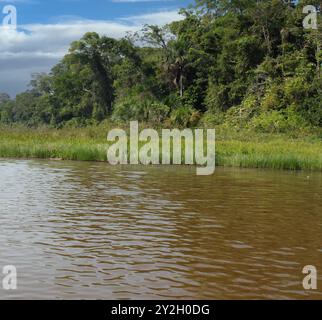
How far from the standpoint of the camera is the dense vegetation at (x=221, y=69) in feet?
113

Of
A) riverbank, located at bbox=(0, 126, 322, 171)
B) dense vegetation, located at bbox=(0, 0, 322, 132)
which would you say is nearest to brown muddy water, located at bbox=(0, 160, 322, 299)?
riverbank, located at bbox=(0, 126, 322, 171)

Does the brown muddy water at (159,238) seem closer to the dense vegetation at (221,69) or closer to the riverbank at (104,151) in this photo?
the riverbank at (104,151)

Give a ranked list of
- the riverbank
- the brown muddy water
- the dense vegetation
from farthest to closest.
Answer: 1. the dense vegetation
2. the riverbank
3. the brown muddy water

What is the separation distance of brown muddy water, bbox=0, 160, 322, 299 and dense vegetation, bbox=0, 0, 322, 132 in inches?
835

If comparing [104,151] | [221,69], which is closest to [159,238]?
[104,151]

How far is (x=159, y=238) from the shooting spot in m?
7.86

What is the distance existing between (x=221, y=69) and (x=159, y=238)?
108 ft

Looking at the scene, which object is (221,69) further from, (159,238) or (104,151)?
(159,238)

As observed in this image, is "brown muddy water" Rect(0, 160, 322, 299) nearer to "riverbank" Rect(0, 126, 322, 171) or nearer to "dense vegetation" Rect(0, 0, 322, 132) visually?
"riverbank" Rect(0, 126, 322, 171)

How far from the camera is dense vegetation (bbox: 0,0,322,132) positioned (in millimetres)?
34531

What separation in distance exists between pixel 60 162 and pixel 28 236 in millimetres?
13304

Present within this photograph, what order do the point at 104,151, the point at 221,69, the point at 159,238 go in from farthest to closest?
the point at 221,69
the point at 104,151
the point at 159,238

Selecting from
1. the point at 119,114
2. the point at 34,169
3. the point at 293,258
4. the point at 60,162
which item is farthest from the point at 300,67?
the point at 293,258

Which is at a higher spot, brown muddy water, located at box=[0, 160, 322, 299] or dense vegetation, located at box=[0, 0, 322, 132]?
dense vegetation, located at box=[0, 0, 322, 132]
